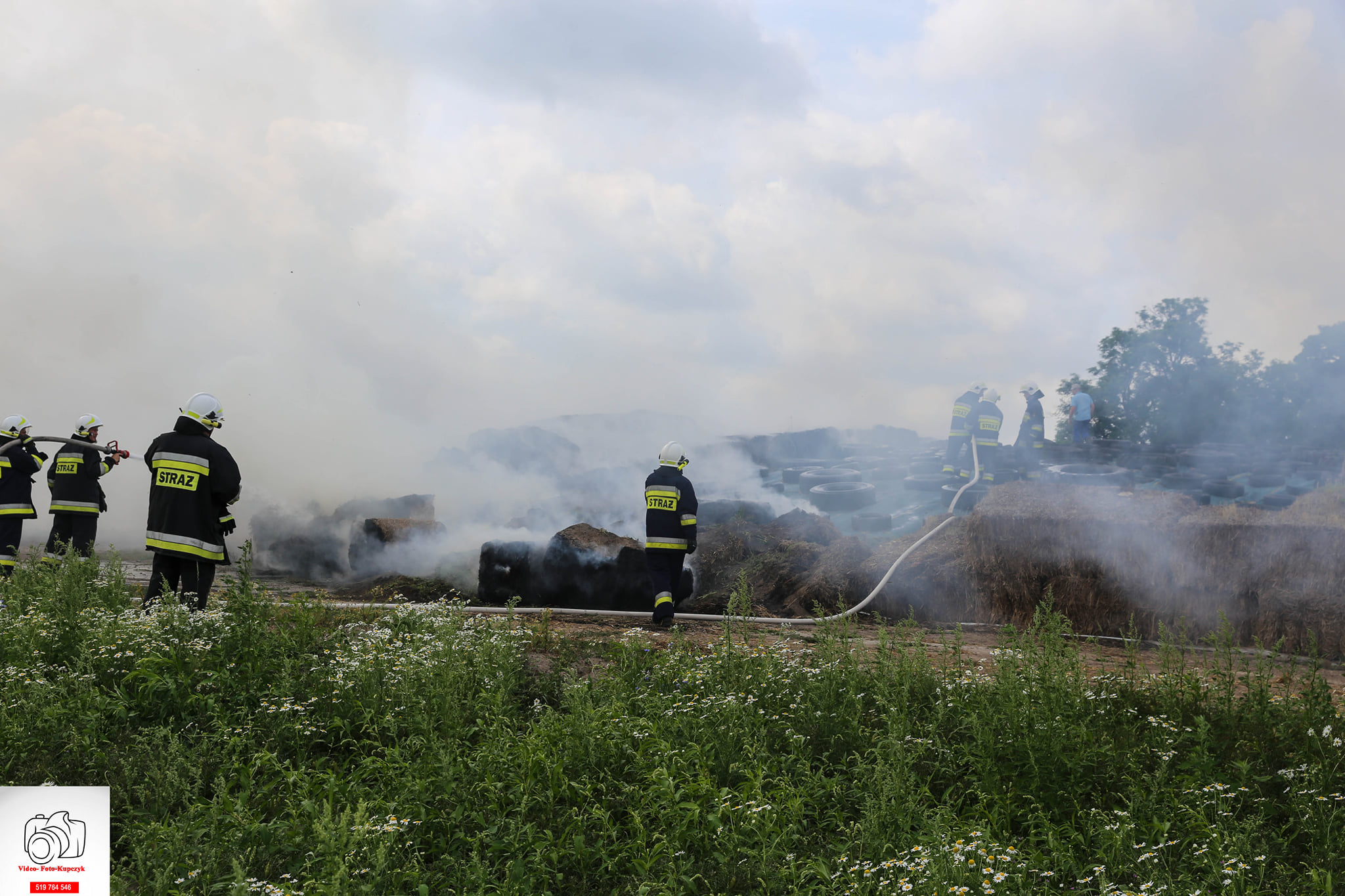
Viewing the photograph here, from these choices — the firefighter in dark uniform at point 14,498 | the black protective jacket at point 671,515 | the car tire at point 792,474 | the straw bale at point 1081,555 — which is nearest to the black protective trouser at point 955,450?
the straw bale at point 1081,555

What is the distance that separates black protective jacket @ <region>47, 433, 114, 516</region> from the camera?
10773 millimetres

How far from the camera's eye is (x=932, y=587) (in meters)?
11.3

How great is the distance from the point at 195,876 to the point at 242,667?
7.99 feet

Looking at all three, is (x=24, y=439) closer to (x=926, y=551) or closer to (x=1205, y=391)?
(x=926, y=551)

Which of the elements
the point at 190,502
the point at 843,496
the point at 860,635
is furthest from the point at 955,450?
the point at 190,502

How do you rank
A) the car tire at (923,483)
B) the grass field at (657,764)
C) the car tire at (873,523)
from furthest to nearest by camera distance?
1. the car tire at (923,483)
2. the car tire at (873,523)
3. the grass field at (657,764)

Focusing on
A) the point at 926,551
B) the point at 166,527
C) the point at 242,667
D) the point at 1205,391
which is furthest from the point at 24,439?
the point at 1205,391

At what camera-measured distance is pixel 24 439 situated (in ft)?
32.1

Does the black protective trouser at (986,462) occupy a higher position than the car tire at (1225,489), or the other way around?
the black protective trouser at (986,462)

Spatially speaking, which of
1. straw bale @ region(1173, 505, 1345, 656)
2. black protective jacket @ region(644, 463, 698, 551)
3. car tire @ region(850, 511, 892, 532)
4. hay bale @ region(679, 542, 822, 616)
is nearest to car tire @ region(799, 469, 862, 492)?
car tire @ region(850, 511, 892, 532)

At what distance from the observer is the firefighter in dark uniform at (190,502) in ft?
23.8

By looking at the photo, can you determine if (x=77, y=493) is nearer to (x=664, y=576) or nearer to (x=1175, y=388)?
(x=664, y=576)

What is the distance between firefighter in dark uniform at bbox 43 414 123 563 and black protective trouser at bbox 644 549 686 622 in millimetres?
7511

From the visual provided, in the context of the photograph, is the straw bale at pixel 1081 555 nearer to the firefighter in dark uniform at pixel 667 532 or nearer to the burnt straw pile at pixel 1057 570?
the burnt straw pile at pixel 1057 570
